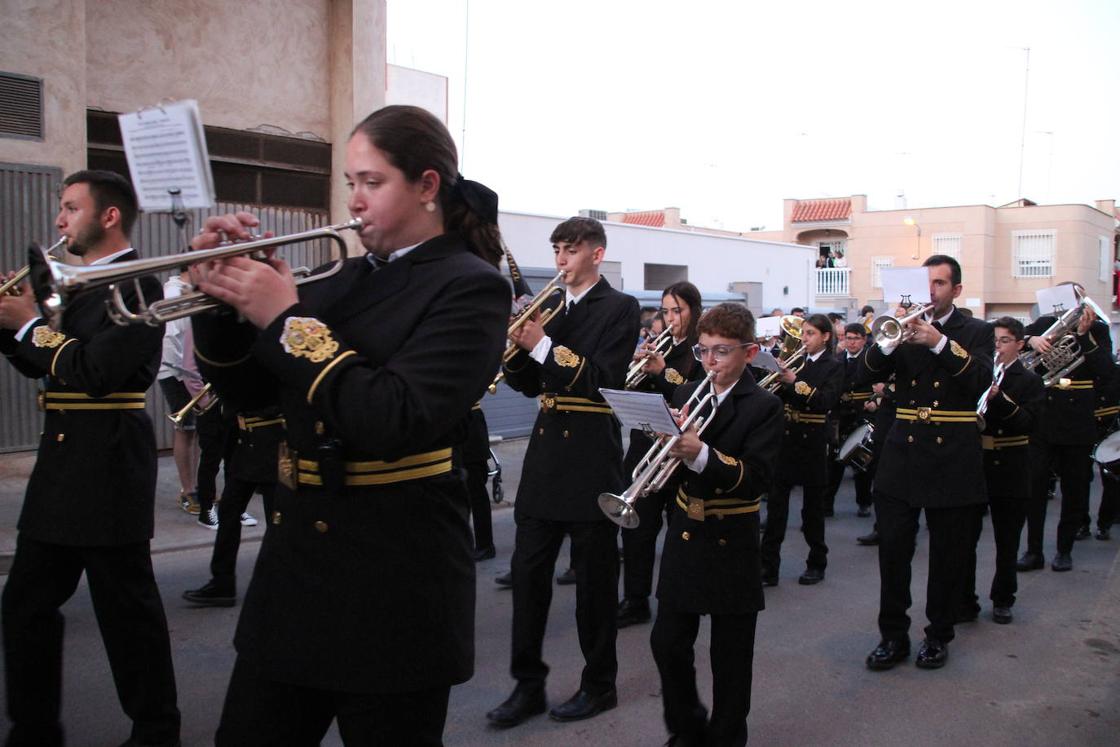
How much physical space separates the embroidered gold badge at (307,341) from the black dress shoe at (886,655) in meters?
4.31

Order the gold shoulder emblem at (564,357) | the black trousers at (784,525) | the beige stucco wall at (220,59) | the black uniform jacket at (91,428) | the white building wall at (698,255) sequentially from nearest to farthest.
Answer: the black uniform jacket at (91,428), the gold shoulder emblem at (564,357), the black trousers at (784,525), the beige stucco wall at (220,59), the white building wall at (698,255)

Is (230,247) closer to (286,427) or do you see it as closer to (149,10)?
(286,427)

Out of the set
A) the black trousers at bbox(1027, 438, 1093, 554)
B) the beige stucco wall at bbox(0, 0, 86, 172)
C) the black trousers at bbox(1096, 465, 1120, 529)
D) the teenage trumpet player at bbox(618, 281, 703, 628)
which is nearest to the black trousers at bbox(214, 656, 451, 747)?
the teenage trumpet player at bbox(618, 281, 703, 628)

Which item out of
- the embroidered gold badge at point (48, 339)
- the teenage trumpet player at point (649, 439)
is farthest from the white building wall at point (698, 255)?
the embroidered gold badge at point (48, 339)

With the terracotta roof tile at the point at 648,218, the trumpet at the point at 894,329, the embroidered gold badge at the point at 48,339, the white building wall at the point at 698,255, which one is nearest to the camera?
the embroidered gold badge at the point at 48,339

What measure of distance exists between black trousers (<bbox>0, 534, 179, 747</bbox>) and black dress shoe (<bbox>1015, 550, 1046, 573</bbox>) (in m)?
6.41

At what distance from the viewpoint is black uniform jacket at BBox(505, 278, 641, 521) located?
4.82m

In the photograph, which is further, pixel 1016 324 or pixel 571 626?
pixel 1016 324

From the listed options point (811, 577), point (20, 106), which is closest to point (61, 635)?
point (811, 577)

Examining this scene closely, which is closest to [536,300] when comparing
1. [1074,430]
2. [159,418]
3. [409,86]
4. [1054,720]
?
[1054,720]

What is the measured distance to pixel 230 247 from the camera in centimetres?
220

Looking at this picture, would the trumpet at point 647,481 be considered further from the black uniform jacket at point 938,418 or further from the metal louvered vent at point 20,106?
the metal louvered vent at point 20,106

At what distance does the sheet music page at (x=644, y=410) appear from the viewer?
3844 mm

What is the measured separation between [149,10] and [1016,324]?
8.99 metres
